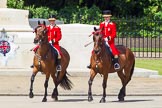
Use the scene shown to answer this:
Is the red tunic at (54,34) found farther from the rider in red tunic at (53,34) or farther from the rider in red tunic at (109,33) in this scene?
the rider in red tunic at (109,33)

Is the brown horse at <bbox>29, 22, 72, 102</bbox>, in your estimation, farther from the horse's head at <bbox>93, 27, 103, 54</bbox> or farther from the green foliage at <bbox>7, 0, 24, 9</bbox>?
the green foliage at <bbox>7, 0, 24, 9</bbox>

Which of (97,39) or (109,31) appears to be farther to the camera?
(109,31)

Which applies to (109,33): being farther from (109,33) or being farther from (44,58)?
(44,58)

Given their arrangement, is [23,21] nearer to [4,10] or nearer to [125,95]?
[4,10]

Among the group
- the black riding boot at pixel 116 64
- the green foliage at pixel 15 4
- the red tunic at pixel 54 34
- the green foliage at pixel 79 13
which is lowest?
the green foliage at pixel 79 13

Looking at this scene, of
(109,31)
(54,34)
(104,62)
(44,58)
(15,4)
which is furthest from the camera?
(15,4)

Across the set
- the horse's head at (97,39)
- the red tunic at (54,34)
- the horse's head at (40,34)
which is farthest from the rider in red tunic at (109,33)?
the horse's head at (40,34)

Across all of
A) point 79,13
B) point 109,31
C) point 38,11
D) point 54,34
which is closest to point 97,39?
point 109,31

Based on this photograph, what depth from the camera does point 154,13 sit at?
5753cm

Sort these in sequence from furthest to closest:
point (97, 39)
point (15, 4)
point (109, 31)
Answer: point (15, 4) < point (109, 31) < point (97, 39)

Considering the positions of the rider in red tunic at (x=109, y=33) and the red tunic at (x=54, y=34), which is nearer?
the rider in red tunic at (x=109, y=33)

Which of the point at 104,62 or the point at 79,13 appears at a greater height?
the point at 104,62

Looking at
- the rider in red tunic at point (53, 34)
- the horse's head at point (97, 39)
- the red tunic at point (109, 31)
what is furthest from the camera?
the rider in red tunic at point (53, 34)

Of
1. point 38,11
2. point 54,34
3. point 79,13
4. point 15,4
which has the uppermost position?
point 54,34
